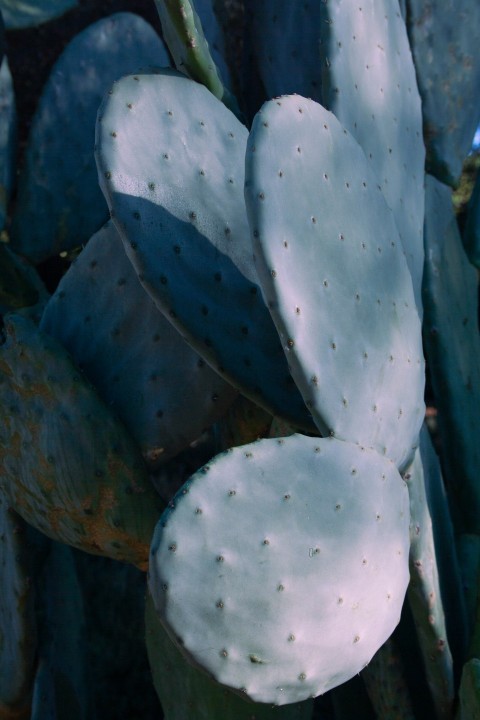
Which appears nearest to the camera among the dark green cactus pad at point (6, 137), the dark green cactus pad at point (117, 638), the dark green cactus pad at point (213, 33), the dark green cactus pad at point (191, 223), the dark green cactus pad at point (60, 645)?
the dark green cactus pad at point (191, 223)

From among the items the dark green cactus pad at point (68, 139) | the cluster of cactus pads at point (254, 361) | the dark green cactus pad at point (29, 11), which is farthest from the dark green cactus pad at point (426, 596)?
the dark green cactus pad at point (29, 11)

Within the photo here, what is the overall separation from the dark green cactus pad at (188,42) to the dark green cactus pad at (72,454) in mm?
429

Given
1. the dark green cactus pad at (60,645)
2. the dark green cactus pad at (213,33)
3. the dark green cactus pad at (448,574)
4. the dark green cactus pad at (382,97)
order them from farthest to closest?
the dark green cactus pad at (213,33) < the dark green cactus pad at (60,645) < the dark green cactus pad at (448,574) < the dark green cactus pad at (382,97)

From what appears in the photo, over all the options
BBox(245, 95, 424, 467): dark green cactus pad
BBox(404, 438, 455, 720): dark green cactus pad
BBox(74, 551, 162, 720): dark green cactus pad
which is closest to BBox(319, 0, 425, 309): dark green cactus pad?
BBox(245, 95, 424, 467): dark green cactus pad

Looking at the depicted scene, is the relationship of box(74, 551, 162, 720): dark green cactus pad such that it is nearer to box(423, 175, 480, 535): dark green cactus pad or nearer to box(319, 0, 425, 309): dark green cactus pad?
box(423, 175, 480, 535): dark green cactus pad

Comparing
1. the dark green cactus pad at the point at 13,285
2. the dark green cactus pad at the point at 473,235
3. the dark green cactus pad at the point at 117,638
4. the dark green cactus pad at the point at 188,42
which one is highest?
the dark green cactus pad at the point at 188,42

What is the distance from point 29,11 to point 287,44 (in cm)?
55

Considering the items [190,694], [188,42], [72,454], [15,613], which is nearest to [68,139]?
[188,42]

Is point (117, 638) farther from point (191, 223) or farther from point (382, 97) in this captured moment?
point (382, 97)

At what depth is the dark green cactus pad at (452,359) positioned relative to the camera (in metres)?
1.57

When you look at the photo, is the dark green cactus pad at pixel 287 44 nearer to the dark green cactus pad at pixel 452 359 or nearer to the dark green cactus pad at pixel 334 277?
the dark green cactus pad at pixel 452 359

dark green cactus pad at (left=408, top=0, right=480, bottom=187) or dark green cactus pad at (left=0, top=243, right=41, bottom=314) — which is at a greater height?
→ dark green cactus pad at (left=408, top=0, right=480, bottom=187)

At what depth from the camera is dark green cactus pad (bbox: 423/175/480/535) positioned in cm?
157

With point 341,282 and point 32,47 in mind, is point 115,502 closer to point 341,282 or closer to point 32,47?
point 341,282
